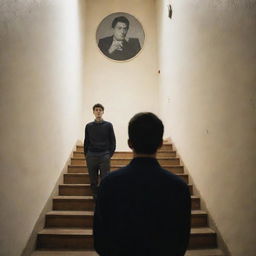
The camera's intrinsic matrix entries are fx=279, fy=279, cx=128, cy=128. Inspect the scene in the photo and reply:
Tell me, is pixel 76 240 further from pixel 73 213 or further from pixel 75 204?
pixel 75 204

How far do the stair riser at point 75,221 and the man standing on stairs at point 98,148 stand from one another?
0.39 meters

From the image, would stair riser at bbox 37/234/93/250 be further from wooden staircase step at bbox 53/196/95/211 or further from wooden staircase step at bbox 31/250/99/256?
wooden staircase step at bbox 53/196/95/211

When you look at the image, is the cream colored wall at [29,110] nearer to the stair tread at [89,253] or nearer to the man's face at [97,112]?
the stair tread at [89,253]

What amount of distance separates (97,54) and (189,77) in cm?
387

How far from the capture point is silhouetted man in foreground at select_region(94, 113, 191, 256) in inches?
38.4

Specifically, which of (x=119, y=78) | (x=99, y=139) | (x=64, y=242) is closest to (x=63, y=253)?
(x=64, y=242)

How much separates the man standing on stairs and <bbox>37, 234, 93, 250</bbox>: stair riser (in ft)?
2.42

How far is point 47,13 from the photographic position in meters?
3.78

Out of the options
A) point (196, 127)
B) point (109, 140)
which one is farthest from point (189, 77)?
point (109, 140)

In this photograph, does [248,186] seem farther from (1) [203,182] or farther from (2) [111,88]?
(2) [111,88]

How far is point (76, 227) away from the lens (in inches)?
139

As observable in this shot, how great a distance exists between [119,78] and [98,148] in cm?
408

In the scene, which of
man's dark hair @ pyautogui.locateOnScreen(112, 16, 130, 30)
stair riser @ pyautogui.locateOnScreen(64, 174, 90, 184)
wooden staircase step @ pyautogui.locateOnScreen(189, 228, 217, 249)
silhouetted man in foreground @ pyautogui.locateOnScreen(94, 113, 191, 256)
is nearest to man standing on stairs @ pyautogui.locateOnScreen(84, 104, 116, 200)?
stair riser @ pyautogui.locateOnScreen(64, 174, 90, 184)

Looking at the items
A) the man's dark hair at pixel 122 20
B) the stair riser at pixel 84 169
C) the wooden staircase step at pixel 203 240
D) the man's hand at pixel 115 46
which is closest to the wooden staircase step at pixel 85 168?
the stair riser at pixel 84 169
